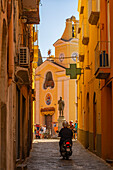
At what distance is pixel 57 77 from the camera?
6375cm

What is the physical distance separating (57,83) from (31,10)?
4643cm

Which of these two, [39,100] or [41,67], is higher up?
[41,67]

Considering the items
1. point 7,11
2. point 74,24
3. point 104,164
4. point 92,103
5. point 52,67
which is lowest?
point 104,164

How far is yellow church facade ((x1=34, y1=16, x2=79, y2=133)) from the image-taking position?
201 ft

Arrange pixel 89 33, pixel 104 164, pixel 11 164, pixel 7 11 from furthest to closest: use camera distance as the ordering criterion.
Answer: pixel 89 33
pixel 104 164
pixel 11 164
pixel 7 11

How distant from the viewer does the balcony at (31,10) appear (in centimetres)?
1682

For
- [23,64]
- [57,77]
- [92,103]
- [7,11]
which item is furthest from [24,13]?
[57,77]

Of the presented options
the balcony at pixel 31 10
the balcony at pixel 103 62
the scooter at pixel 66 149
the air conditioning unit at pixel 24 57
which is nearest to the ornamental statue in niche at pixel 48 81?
the balcony at pixel 31 10

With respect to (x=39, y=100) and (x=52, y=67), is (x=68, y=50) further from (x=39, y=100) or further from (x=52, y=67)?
(x=39, y=100)

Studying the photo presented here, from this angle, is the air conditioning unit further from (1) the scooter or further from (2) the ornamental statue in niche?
(2) the ornamental statue in niche

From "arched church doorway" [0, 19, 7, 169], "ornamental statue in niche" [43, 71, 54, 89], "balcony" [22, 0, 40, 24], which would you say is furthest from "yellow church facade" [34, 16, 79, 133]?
"arched church doorway" [0, 19, 7, 169]

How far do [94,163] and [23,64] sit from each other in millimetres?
4483

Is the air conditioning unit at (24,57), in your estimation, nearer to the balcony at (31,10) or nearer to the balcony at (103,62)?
the balcony at (103,62)

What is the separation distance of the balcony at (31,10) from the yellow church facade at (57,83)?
4218 cm
